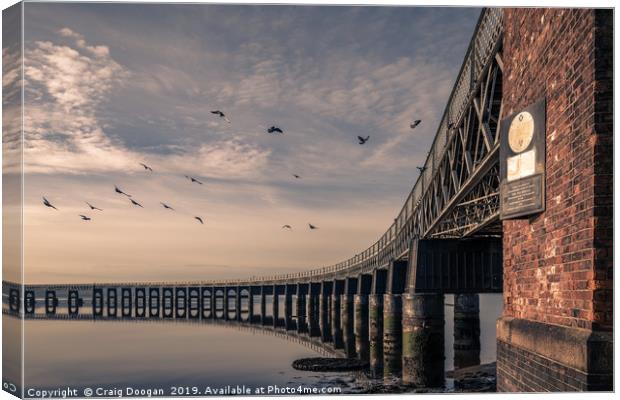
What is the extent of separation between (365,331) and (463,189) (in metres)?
37.6

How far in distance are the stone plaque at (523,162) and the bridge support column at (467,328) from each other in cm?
3761

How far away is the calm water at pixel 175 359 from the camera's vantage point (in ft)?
114

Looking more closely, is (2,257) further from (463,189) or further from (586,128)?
Result: (463,189)

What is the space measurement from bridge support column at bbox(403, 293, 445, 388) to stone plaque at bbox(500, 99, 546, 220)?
22613 mm

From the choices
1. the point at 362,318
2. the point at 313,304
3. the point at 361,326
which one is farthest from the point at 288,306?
the point at 361,326

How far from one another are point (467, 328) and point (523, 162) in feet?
132

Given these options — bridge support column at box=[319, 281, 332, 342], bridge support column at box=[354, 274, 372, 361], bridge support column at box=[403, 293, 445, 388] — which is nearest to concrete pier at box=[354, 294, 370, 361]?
bridge support column at box=[354, 274, 372, 361]

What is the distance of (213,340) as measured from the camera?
5988 cm

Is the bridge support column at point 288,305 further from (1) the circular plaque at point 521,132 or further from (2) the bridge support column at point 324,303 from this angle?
(1) the circular plaque at point 521,132

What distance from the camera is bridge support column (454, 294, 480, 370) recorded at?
48.3 m

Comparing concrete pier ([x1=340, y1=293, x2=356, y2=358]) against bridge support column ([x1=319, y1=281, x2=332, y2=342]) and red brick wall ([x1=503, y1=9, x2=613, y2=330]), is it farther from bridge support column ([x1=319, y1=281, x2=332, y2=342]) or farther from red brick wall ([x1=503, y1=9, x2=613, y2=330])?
red brick wall ([x1=503, y1=9, x2=613, y2=330])

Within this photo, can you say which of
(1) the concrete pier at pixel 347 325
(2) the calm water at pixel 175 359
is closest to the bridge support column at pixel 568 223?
(2) the calm water at pixel 175 359

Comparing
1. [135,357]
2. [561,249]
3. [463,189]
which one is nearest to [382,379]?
[463,189]

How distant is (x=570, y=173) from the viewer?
9.47m
